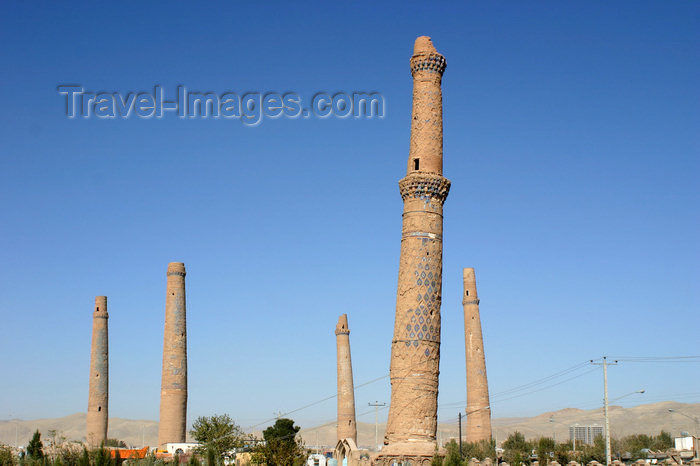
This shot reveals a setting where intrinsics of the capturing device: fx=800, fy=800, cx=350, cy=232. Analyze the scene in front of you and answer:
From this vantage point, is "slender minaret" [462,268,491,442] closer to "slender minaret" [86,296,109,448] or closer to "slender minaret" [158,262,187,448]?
"slender minaret" [158,262,187,448]

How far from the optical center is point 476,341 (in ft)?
161

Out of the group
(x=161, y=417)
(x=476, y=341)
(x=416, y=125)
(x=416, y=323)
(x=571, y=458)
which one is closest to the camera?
(x=416, y=323)

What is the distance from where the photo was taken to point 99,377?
49906 millimetres

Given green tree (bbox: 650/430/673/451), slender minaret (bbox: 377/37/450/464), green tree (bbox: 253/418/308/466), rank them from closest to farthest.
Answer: slender minaret (bbox: 377/37/450/464) → green tree (bbox: 253/418/308/466) → green tree (bbox: 650/430/673/451)

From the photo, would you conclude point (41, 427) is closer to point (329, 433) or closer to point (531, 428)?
point (329, 433)

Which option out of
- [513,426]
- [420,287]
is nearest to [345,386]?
[420,287]

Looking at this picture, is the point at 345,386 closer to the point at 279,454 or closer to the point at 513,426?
the point at 279,454

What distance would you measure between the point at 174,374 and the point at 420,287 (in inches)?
883

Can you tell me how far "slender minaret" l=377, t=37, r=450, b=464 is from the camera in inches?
984

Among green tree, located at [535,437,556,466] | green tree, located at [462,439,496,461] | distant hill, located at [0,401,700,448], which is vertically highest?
green tree, located at [462,439,496,461]

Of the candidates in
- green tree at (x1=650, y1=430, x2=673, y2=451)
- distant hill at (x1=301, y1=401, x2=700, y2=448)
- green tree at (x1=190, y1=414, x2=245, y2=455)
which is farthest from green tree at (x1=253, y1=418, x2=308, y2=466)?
distant hill at (x1=301, y1=401, x2=700, y2=448)

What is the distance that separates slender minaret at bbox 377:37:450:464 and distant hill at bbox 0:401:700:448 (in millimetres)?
99243

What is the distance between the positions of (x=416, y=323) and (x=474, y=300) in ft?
80.9

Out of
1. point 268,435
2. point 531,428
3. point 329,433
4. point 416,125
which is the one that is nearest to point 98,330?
point 268,435
